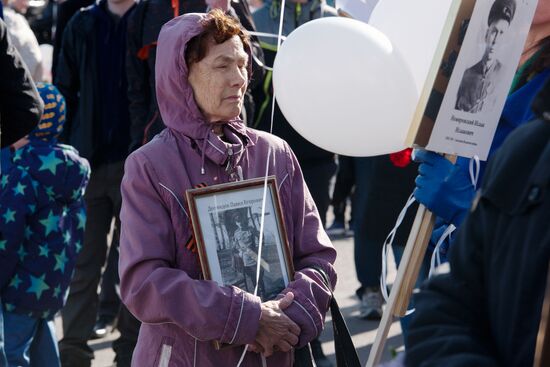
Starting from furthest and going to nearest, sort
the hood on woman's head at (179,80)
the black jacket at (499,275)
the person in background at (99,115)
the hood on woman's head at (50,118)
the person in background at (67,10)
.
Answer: the person in background at (67,10) < the person in background at (99,115) < the hood on woman's head at (50,118) < the hood on woman's head at (179,80) < the black jacket at (499,275)

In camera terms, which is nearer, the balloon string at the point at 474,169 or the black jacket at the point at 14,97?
the balloon string at the point at 474,169

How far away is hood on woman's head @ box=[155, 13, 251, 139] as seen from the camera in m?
3.22

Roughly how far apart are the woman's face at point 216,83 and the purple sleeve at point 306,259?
27cm

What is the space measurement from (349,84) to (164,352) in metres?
0.99

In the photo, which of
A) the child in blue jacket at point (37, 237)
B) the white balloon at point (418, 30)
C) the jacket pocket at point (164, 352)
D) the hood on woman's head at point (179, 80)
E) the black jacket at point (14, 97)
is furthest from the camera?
the child in blue jacket at point (37, 237)

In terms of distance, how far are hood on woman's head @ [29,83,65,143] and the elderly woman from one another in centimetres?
161

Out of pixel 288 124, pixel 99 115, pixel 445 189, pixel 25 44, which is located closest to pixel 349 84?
pixel 445 189

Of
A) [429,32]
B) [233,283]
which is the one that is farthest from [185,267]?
[429,32]

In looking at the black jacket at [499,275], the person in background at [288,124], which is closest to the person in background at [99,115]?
the person in background at [288,124]

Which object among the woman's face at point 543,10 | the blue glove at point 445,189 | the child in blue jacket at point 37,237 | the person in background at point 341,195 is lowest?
the person in background at point 341,195

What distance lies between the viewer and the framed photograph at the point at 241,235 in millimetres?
3070

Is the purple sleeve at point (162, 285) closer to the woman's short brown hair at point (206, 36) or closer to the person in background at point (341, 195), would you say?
the woman's short brown hair at point (206, 36)

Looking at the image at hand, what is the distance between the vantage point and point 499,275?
6.17ft

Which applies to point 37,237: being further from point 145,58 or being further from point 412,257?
point 412,257
